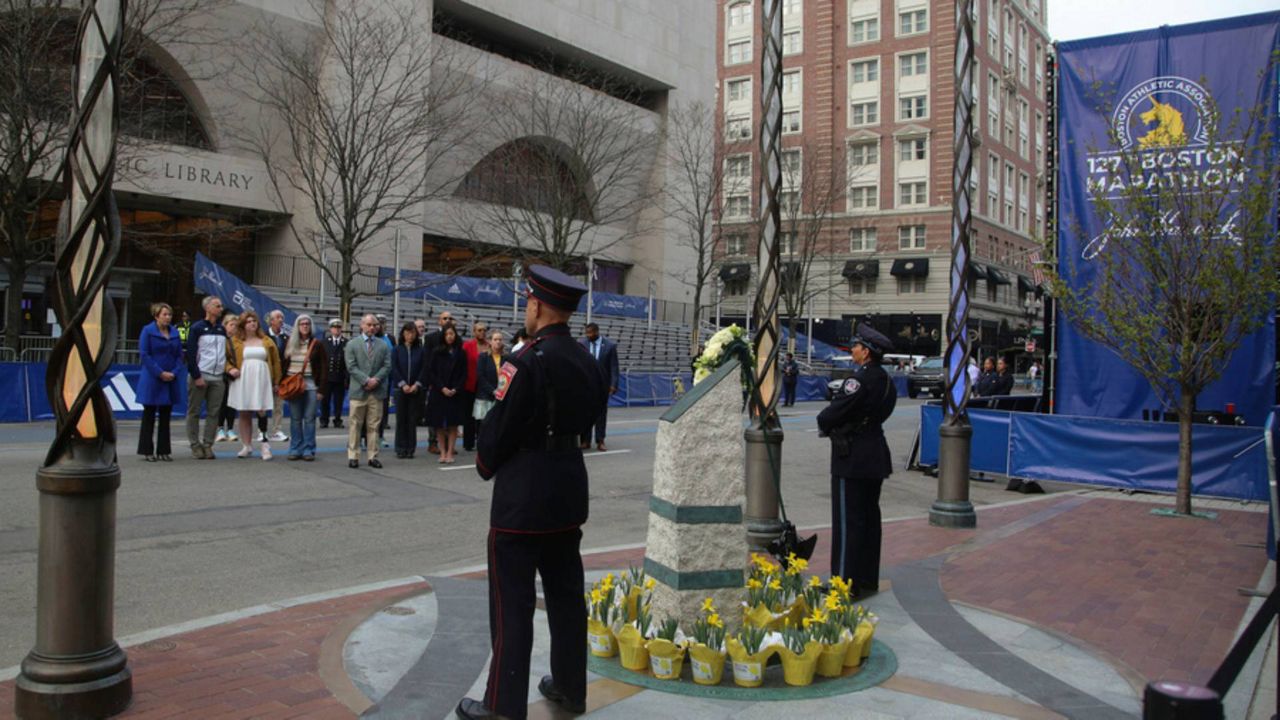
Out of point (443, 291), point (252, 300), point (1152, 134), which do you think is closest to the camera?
point (1152, 134)

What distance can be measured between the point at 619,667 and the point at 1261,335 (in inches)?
494

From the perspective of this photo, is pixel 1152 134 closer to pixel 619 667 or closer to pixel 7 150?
pixel 619 667

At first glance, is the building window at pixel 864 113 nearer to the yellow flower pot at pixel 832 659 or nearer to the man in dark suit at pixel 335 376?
the man in dark suit at pixel 335 376

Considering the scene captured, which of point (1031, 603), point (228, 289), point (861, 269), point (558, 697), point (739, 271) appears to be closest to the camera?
point (558, 697)

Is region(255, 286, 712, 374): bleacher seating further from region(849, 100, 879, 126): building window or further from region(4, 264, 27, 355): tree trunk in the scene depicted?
region(849, 100, 879, 126): building window

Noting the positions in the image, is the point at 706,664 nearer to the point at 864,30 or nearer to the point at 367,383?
the point at 367,383

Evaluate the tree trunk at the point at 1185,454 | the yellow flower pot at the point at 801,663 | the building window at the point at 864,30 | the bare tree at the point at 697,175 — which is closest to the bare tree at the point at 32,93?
the yellow flower pot at the point at 801,663

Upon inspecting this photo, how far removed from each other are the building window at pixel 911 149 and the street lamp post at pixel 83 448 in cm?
6111

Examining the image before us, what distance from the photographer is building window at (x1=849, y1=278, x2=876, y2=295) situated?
202 feet

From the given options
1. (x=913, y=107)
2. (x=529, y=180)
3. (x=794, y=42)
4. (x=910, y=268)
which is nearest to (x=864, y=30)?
(x=794, y=42)

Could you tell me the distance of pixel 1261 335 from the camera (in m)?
13.5

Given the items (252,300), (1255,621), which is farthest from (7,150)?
(1255,621)

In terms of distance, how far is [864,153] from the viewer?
62938mm

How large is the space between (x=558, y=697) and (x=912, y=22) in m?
63.9
